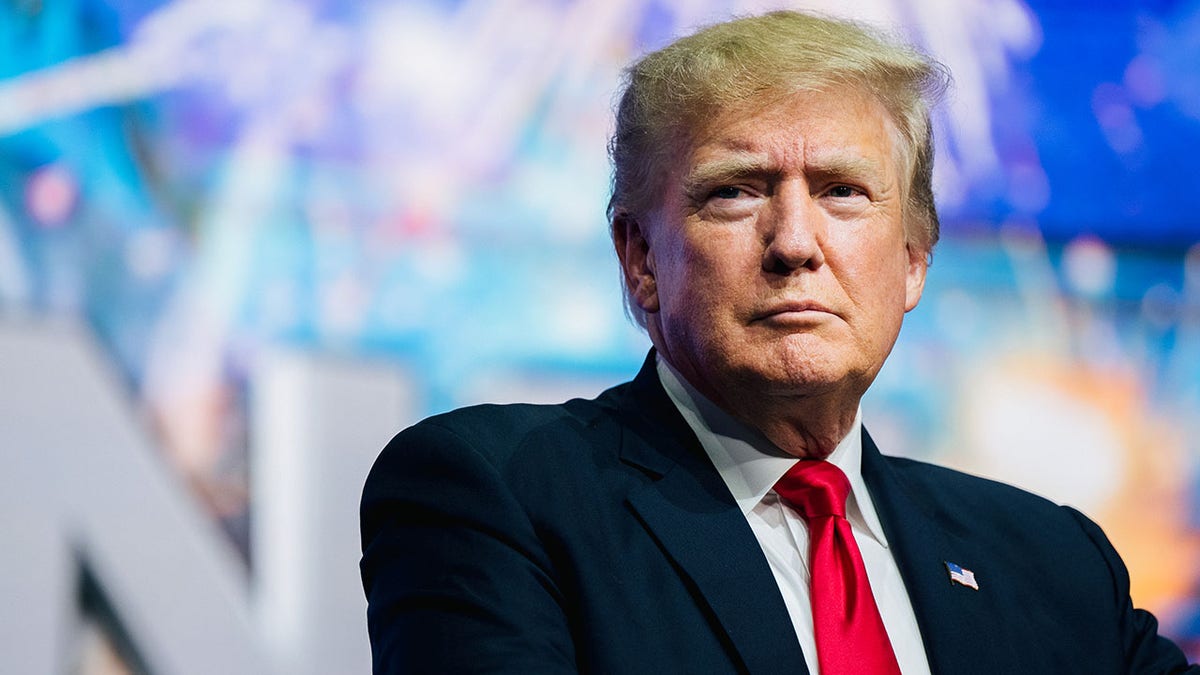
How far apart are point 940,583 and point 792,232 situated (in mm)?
509

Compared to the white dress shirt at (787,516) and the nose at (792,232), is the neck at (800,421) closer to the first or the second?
the white dress shirt at (787,516)

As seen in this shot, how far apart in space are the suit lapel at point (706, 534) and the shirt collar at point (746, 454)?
0.08 ft

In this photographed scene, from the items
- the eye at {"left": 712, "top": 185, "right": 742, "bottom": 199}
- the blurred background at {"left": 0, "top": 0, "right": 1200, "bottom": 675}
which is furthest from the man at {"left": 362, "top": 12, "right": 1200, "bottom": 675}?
the blurred background at {"left": 0, "top": 0, "right": 1200, "bottom": 675}

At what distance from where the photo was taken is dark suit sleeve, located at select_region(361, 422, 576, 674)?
4.76 ft

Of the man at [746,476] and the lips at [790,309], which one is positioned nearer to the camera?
the man at [746,476]

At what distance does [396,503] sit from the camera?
63.1 inches

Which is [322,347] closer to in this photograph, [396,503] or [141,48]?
[141,48]

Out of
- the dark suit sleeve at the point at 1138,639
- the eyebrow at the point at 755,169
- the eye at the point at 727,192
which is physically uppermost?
the eyebrow at the point at 755,169

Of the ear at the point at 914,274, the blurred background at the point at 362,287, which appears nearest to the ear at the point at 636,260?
the ear at the point at 914,274

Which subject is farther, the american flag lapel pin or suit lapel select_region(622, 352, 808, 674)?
the american flag lapel pin

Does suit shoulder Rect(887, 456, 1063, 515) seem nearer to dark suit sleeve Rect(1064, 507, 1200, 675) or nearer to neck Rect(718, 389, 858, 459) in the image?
dark suit sleeve Rect(1064, 507, 1200, 675)

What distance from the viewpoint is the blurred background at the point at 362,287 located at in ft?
9.59

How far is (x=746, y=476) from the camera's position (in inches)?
70.3

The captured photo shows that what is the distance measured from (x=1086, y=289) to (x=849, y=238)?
2.01 m
